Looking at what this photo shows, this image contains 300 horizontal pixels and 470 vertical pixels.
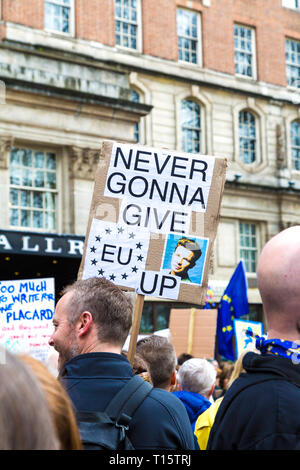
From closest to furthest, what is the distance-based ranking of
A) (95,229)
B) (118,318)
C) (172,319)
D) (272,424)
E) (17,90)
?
(272,424), (118,318), (95,229), (172,319), (17,90)

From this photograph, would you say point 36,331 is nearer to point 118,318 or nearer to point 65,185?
point 118,318

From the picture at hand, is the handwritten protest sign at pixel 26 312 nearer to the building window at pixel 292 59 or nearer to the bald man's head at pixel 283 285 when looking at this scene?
the bald man's head at pixel 283 285

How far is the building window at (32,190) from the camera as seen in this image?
58.3 ft

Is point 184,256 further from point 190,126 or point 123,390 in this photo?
point 190,126

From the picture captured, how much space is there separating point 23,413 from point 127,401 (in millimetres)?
1701

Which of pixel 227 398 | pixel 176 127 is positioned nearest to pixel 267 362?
pixel 227 398

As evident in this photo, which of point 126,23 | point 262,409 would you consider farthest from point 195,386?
point 126,23

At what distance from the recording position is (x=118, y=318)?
3455mm

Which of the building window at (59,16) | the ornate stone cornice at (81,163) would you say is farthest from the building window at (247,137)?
the ornate stone cornice at (81,163)

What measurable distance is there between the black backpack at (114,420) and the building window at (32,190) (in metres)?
14.9

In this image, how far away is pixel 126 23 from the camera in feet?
78.8

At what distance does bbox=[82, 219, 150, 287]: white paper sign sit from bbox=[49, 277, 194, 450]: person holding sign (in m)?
1.52

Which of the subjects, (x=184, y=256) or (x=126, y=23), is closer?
(x=184, y=256)

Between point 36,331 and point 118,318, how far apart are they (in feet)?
12.8
